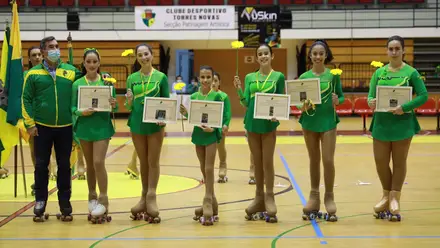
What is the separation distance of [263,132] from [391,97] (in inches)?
58.2

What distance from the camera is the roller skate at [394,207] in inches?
304

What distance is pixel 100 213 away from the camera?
303 inches

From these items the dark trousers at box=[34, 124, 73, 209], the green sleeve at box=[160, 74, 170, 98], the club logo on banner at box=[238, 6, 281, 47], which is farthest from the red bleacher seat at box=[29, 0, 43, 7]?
the green sleeve at box=[160, 74, 170, 98]

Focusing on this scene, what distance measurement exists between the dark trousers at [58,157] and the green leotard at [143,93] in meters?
0.85

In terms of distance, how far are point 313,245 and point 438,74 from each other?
23.3 m

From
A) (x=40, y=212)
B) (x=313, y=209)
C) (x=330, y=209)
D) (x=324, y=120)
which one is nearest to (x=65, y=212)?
(x=40, y=212)

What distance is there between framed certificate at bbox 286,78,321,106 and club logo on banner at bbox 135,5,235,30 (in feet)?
63.4

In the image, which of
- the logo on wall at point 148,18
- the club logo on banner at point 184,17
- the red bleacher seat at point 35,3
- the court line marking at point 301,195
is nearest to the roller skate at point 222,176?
the court line marking at point 301,195

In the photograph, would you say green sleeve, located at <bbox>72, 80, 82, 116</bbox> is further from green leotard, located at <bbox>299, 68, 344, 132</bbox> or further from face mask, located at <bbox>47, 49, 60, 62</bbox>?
green leotard, located at <bbox>299, 68, 344, 132</bbox>

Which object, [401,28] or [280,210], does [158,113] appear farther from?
[401,28]

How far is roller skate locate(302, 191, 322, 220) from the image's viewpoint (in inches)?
309

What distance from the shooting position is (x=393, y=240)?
675 centimetres

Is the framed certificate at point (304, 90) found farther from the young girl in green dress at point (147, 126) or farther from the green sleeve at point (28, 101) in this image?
the green sleeve at point (28, 101)

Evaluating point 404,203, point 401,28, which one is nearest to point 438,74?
point 401,28
